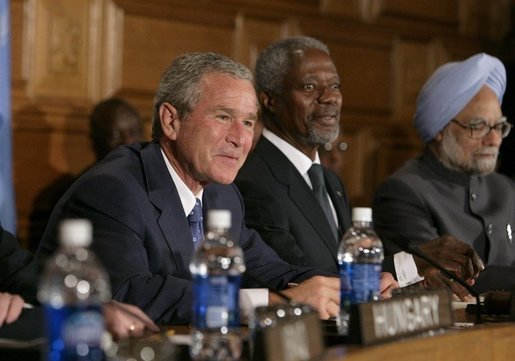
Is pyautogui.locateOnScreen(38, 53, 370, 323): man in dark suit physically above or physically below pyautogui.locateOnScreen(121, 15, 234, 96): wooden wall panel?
below

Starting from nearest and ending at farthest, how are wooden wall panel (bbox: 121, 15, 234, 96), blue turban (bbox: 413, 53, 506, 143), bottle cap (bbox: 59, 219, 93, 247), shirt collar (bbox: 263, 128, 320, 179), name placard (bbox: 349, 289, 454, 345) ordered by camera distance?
bottle cap (bbox: 59, 219, 93, 247)
name placard (bbox: 349, 289, 454, 345)
shirt collar (bbox: 263, 128, 320, 179)
blue turban (bbox: 413, 53, 506, 143)
wooden wall panel (bbox: 121, 15, 234, 96)

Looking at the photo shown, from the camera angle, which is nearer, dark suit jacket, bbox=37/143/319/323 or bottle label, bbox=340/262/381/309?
bottle label, bbox=340/262/381/309

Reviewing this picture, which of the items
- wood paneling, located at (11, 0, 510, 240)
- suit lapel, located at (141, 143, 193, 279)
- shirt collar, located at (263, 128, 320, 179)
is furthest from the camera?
wood paneling, located at (11, 0, 510, 240)

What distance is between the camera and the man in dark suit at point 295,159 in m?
4.08

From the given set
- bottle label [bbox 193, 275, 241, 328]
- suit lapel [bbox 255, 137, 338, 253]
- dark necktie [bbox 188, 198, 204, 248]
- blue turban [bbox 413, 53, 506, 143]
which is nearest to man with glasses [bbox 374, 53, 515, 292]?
blue turban [bbox 413, 53, 506, 143]

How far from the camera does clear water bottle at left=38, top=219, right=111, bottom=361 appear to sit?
180cm

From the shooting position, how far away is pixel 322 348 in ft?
7.14

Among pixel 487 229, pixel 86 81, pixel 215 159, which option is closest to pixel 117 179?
pixel 215 159

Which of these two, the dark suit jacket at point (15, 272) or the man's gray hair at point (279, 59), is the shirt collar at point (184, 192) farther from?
the man's gray hair at point (279, 59)

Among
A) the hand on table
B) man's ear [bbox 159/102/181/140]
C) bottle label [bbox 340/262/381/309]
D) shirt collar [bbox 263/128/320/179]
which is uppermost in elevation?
man's ear [bbox 159/102/181/140]

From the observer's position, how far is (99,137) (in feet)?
19.5

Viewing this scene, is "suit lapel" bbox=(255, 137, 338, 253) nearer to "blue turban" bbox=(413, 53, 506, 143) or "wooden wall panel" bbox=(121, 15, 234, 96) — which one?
"blue turban" bbox=(413, 53, 506, 143)

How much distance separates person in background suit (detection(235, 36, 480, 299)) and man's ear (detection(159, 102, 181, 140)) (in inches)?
27.5

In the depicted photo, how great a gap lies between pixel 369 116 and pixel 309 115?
332cm
